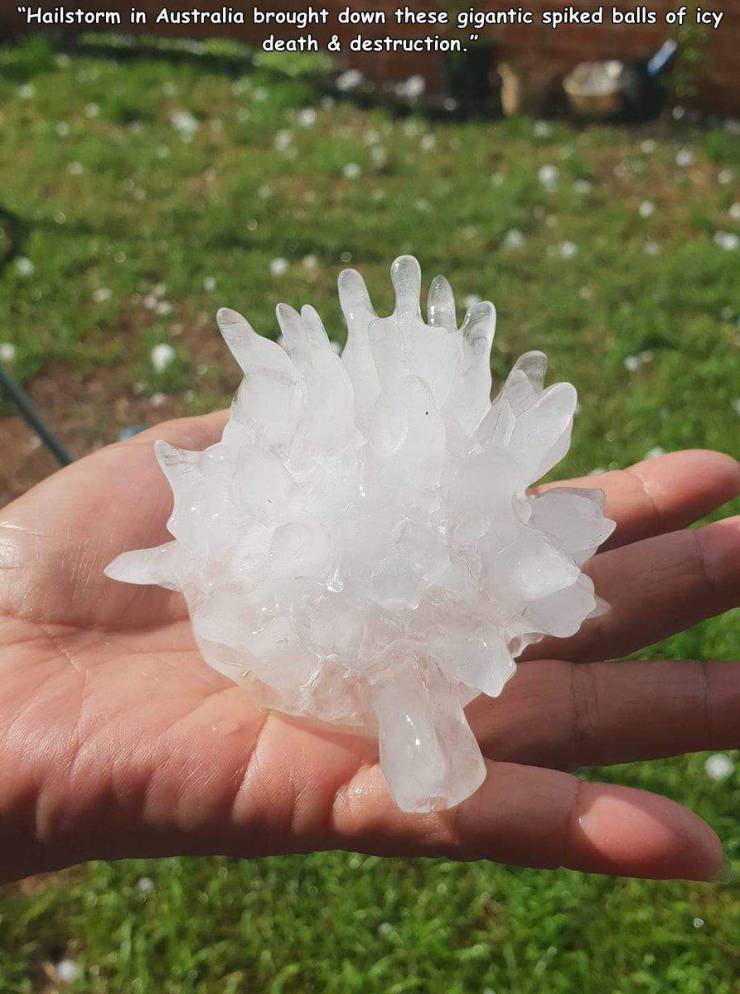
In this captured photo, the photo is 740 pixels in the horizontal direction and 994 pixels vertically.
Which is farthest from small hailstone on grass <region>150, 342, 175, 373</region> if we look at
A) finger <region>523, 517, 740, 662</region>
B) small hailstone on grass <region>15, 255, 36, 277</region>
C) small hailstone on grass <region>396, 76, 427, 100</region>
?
small hailstone on grass <region>396, 76, 427, 100</region>

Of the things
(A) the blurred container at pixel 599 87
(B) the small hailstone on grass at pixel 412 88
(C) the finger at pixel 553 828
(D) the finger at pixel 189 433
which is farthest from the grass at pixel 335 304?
(D) the finger at pixel 189 433

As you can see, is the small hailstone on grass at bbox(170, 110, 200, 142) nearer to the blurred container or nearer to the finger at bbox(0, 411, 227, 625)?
the blurred container

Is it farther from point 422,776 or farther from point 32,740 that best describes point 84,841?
point 422,776

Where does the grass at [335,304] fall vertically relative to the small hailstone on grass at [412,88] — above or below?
below

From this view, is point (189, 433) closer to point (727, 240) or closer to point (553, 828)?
point (553, 828)

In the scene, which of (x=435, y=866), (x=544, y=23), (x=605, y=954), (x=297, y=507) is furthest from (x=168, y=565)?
(x=544, y=23)

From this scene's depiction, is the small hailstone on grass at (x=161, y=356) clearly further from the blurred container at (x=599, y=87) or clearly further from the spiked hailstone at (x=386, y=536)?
the blurred container at (x=599, y=87)
